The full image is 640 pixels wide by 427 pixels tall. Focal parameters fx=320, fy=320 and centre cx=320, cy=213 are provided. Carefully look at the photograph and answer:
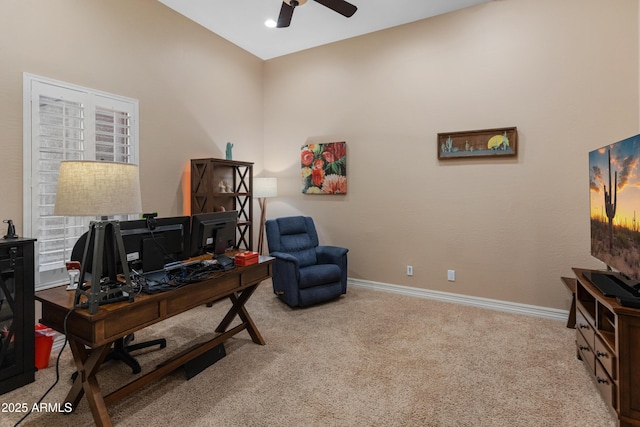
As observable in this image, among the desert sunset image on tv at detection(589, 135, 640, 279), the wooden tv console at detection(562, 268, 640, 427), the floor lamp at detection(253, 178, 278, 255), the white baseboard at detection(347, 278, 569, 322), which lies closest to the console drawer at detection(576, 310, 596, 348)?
the wooden tv console at detection(562, 268, 640, 427)

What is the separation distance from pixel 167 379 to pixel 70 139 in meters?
2.24

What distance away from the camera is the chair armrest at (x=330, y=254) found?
4.11 meters

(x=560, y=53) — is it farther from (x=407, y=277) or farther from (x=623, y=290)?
(x=407, y=277)

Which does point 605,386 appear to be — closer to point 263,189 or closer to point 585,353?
point 585,353

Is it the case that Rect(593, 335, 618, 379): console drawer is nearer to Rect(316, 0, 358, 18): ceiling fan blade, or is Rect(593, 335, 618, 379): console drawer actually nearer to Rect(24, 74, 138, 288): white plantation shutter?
Rect(316, 0, 358, 18): ceiling fan blade

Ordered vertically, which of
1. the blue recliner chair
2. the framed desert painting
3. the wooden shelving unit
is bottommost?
the blue recliner chair

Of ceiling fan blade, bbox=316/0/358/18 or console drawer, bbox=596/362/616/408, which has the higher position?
ceiling fan blade, bbox=316/0/358/18

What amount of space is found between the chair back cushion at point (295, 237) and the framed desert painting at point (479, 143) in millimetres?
1978

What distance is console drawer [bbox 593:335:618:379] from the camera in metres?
1.86

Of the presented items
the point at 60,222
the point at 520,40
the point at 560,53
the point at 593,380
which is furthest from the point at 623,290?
the point at 60,222

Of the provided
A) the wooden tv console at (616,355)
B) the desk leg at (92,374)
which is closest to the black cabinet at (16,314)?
the desk leg at (92,374)

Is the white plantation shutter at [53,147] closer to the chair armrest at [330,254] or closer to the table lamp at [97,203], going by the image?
the table lamp at [97,203]

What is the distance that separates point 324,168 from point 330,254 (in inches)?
53.3

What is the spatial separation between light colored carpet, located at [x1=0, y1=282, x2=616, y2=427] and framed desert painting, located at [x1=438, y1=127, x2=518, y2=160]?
1867 mm
